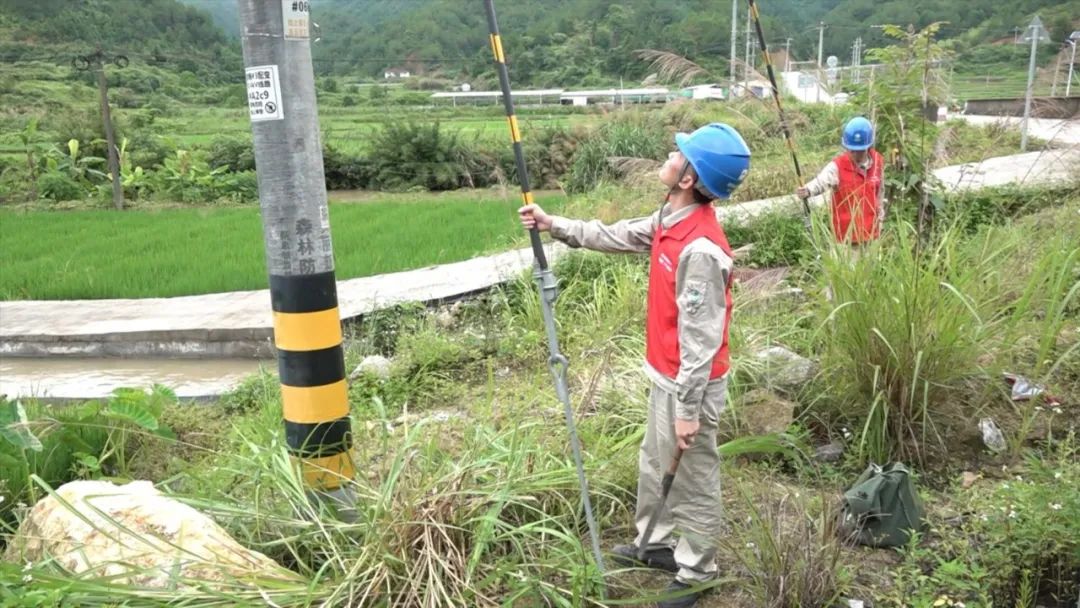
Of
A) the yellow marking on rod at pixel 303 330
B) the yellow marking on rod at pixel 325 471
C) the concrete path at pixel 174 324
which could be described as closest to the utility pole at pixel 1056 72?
the concrete path at pixel 174 324

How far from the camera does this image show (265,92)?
2.83 m

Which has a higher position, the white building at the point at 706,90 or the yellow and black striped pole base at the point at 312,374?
the white building at the point at 706,90

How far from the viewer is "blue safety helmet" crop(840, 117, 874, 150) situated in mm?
4953

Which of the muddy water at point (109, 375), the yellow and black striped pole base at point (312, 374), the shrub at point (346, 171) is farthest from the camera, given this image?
the shrub at point (346, 171)

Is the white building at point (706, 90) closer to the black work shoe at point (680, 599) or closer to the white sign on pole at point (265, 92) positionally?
the white sign on pole at point (265, 92)

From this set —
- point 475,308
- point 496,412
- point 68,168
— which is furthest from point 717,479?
point 68,168

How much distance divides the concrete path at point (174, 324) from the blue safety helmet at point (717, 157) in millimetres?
4007

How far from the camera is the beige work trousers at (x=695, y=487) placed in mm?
2797

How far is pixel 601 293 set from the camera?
6.12 metres

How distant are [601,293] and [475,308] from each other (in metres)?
1.33

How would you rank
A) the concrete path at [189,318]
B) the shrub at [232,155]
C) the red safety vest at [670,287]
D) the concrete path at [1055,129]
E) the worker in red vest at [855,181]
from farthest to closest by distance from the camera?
the shrub at [232,155] → the concrete path at [189,318] → the worker in red vest at [855,181] → the concrete path at [1055,129] → the red safety vest at [670,287]

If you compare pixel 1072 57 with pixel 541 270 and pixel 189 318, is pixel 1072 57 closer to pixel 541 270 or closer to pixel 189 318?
pixel 541 270

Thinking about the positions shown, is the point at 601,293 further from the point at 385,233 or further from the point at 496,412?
the point at 385,233

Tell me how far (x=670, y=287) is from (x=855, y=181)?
2.86 meters
